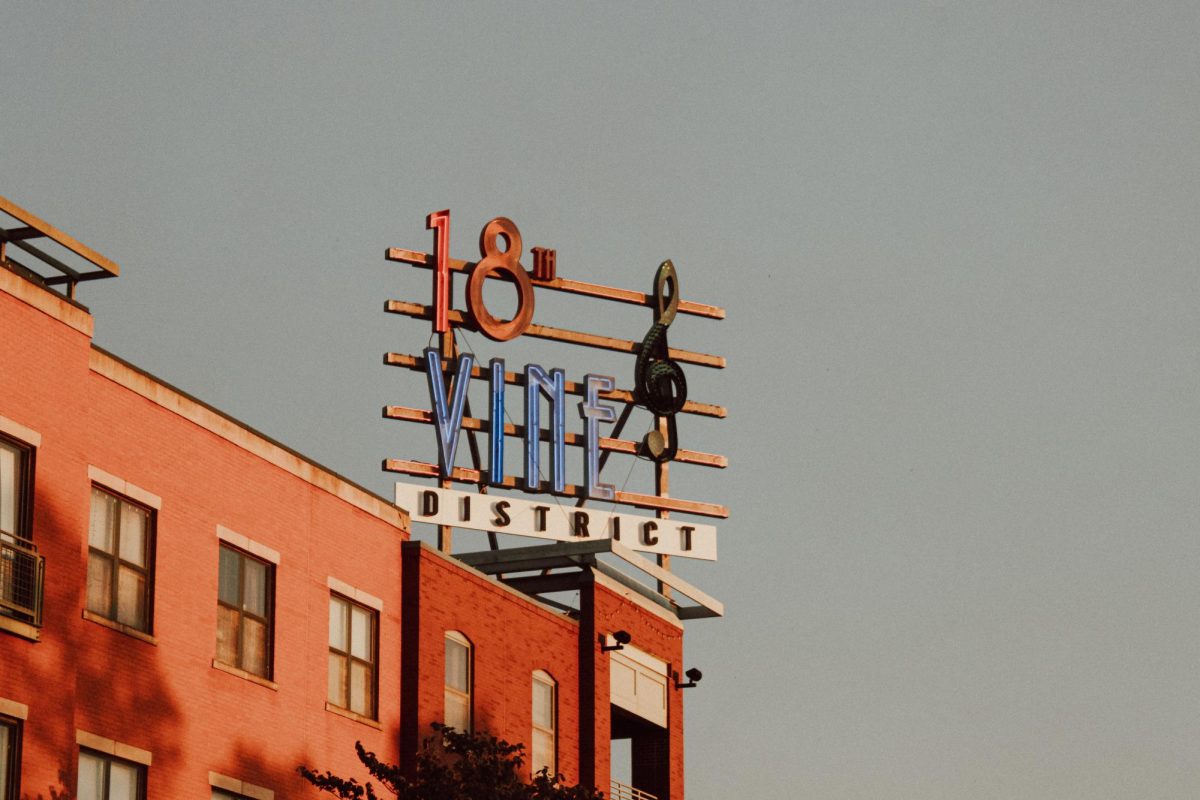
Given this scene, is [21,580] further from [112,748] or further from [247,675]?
[247,675]

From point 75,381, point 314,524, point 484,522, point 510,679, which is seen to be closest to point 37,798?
point 75,381

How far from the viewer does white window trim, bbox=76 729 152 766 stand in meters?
34.0

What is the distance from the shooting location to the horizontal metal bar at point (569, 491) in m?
52.7

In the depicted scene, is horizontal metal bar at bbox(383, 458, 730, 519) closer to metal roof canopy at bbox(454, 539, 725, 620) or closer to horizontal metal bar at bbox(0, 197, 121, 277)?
metal roof canopy at bbox(454, 539, 725, 620)

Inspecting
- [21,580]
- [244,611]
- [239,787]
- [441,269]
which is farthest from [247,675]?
[441,269]

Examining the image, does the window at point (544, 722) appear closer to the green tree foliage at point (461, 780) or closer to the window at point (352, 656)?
the window at point (352, 656)

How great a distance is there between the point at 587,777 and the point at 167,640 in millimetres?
14952

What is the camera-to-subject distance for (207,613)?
3769cm

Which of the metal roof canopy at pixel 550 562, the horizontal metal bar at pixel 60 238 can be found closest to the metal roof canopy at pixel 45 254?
the horizontal metal bar at pixel 60 238

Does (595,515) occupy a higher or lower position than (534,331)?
lower

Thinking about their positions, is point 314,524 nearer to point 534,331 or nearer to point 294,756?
point 294,756

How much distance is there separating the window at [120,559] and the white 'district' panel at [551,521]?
14.7 m

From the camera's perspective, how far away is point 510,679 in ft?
155

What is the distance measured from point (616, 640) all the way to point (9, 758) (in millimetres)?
20277
